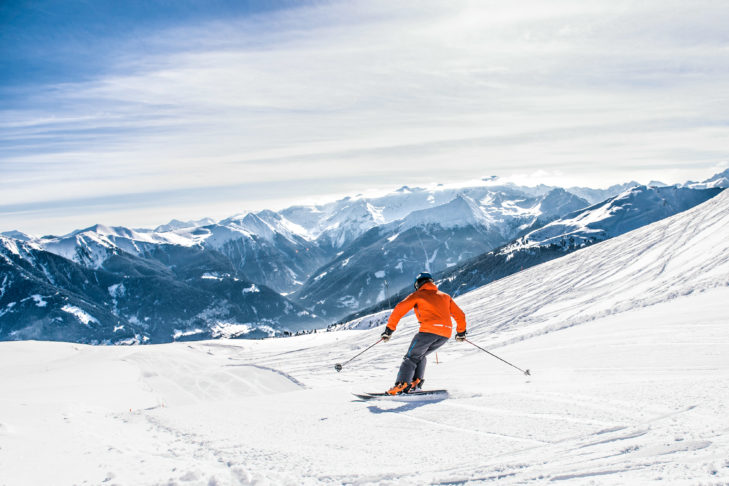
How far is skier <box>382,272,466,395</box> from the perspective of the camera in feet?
33.4

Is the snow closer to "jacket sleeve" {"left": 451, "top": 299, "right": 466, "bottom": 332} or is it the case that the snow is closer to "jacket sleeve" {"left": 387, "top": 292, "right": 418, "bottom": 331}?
"jacket sleeve" {"left": 451, "top": 299, "right": 466, "bottom": 332}

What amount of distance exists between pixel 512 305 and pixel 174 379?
21.3m

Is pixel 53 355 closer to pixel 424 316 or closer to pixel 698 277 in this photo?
pixel 424 316

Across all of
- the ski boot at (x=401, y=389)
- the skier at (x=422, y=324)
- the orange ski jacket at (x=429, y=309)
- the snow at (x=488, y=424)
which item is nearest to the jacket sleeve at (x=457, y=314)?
the skier at (x=422, y=324)

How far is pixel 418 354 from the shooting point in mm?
10414

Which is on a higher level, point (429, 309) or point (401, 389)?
point (429, 309)

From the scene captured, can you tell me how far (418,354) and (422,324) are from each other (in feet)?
2.28

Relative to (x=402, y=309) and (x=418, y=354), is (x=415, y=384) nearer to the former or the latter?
(x=418, y=354)

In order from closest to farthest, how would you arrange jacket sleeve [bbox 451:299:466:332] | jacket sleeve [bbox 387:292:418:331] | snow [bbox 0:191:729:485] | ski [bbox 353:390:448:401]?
snow [bbox 0:191:729:485] → ski [bbox 353:390:448:401] → jacket sleeve [bbox 387:292:418:331] → jacket sleeve [bbox 451:299:466:332]

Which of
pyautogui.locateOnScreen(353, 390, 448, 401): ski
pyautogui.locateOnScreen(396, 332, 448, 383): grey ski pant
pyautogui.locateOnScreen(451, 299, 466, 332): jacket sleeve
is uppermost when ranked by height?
pyautogui.locateOnScreen(451, 299, 466, 332): jacket sleeve

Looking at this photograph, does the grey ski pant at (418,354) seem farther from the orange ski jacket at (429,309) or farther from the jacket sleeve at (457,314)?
the jacket sleeve at (457,314)

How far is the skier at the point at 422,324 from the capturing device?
1019cm

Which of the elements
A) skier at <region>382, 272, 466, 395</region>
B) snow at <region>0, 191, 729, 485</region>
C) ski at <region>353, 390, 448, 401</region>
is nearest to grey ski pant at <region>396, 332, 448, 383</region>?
skier at <region>382, 272, 466, 395</region>

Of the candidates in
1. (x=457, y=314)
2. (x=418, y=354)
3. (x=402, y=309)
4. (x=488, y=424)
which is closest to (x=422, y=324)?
(x=402, y=309)
